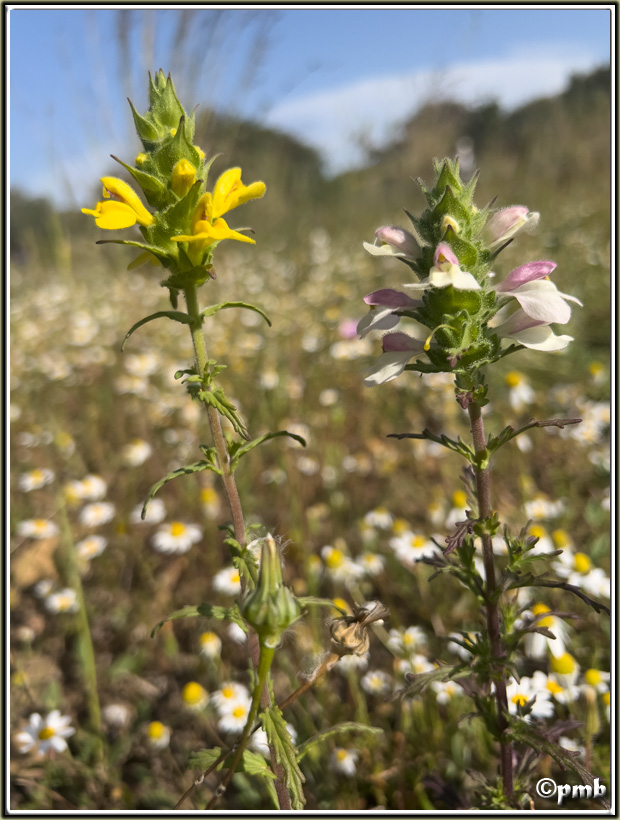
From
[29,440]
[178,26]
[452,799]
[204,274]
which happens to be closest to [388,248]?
[204,274]

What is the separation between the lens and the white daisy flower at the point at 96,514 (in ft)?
9.13

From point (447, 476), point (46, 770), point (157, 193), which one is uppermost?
point (157, 193)

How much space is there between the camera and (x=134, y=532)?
9.33 feet

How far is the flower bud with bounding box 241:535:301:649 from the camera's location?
88cm

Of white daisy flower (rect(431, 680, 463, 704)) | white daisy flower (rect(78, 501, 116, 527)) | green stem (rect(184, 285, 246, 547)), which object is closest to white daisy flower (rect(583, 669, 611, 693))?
white daisy flower (rect(431, 680, 463, 704))

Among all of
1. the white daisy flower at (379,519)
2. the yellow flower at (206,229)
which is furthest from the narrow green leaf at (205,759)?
the white daisy flower at (379,519)

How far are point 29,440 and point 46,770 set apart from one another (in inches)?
80.2

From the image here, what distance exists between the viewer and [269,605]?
880 mm

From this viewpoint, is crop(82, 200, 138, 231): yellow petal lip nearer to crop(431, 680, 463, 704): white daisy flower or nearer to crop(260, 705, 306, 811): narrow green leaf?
crop(260, 705, 306, 811): narrow green leaf

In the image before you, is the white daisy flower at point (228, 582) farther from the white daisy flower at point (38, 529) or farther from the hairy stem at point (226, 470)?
the white daisy flower at point (38, 529)

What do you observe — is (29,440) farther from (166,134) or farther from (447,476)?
(166,134)

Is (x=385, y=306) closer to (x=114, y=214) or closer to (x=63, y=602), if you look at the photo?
(x=114, y=214)

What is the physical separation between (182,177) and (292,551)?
189 cm

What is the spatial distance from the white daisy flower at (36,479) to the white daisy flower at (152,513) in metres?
0.51
